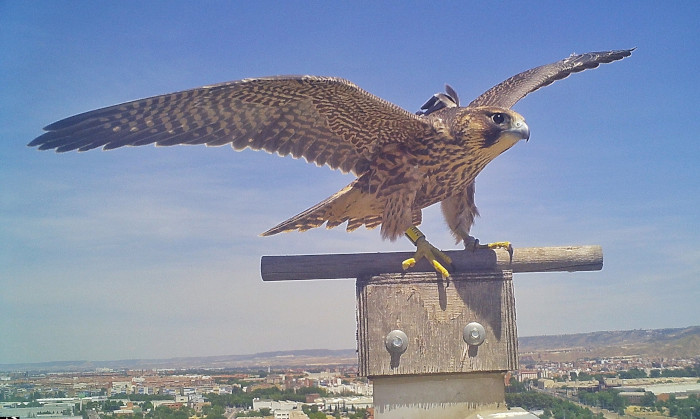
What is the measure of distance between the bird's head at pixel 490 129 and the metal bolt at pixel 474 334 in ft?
3.83

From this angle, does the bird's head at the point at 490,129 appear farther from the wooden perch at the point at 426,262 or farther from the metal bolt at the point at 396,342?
the metal bolt at the point at 396,342

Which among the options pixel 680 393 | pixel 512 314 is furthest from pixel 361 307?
pixel 680 393

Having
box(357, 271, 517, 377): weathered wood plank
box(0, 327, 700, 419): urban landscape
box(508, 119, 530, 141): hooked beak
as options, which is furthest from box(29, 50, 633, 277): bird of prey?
box(0, 327, 700, 419): urban landscape

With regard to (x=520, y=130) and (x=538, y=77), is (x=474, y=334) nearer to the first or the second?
(x=520, y=130)

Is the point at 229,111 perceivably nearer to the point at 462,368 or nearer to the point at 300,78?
the point at 300,78

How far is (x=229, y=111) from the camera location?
321cm

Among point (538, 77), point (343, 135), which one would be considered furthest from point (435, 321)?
point (538, 77)

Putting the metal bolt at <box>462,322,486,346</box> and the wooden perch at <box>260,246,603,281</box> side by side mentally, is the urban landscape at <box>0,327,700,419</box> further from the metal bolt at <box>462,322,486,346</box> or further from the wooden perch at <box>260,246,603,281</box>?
the metal bolt at <box>462,322,486,346</box>

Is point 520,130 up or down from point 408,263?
up

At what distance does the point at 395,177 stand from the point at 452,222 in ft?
1.81

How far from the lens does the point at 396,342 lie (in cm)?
233

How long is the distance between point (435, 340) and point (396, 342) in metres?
0.18

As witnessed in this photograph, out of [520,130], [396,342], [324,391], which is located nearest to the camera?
[396,342]

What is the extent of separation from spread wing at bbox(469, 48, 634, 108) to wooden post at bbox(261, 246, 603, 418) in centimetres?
179
